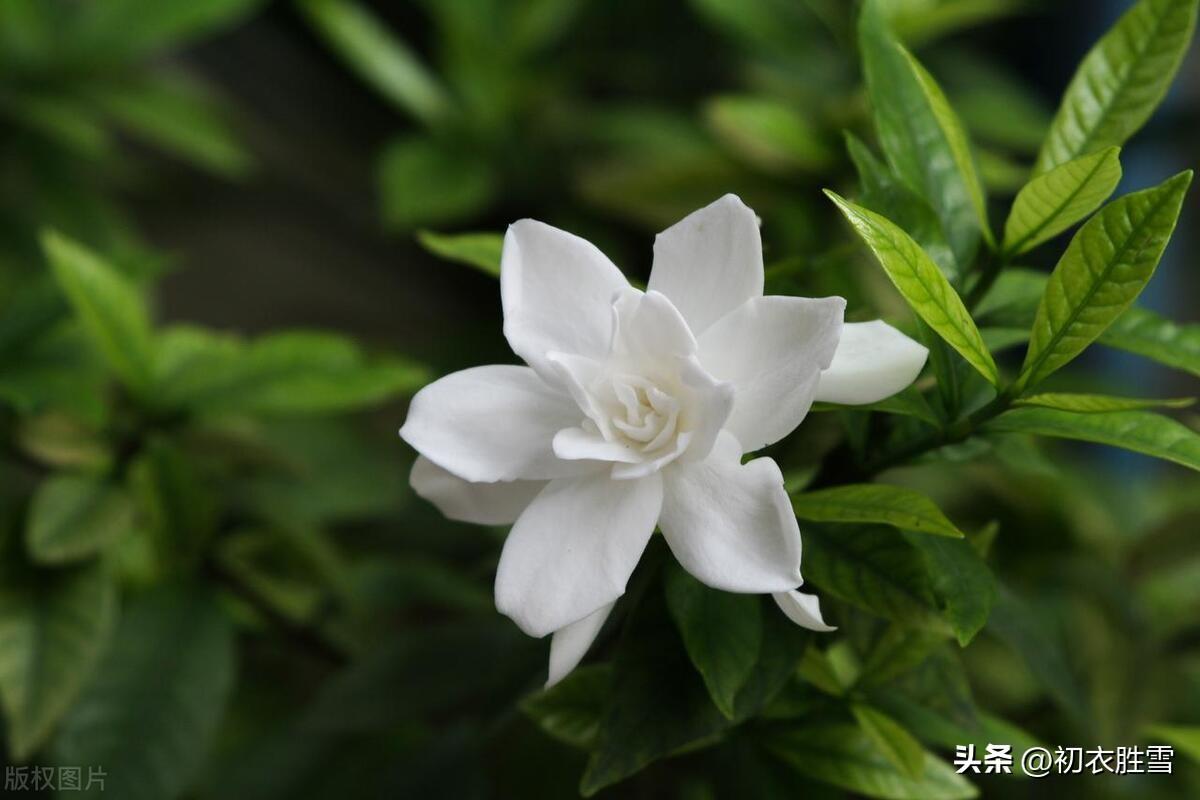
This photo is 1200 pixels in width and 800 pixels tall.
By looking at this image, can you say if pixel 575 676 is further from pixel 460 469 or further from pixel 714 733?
pixel 460 469

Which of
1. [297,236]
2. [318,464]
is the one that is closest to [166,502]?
[318,464]

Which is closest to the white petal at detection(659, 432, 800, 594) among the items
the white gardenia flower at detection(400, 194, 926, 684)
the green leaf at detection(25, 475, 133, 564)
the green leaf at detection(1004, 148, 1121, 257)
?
the white gardenia flower at detection(400, 194, 926, 684)

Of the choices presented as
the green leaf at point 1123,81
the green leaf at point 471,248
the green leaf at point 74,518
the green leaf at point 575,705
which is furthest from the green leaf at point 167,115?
the green leaf at point 1123,81

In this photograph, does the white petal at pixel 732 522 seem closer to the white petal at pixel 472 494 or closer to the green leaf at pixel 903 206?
the white petal at pixel 472 494

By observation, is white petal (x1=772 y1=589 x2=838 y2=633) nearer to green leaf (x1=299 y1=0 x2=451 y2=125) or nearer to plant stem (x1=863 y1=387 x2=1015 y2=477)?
plant stem (x1=863 y1=387 x2=1015 y2=477)

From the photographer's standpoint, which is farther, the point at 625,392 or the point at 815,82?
the point at 815,82

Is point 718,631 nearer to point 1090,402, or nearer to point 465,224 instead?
point 1090,402

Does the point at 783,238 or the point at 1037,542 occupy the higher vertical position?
the point at 783,238
